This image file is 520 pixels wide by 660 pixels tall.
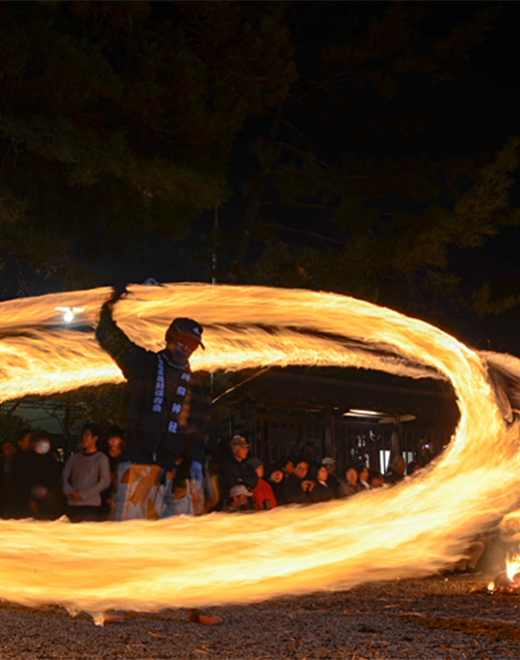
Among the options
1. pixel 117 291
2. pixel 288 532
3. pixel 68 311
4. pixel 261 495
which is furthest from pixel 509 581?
pixel 68 311

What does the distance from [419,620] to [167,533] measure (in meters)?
2.58

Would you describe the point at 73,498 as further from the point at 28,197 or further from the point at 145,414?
the point at 28,197

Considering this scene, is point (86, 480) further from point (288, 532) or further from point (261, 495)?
point (288, 532)

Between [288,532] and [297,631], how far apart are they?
1.55 meters

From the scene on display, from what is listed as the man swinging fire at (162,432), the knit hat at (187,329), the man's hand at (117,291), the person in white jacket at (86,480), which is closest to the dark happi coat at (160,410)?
the man swinging fire at (162,432)

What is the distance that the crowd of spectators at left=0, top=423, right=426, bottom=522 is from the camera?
638 cm

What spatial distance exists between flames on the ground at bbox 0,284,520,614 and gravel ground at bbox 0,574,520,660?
1.93ft

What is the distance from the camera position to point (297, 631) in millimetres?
5082

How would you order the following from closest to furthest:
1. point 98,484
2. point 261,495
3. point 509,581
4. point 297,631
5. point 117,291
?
point 297,631
point 117,291
point 98,484
point 509,581
point 261,495

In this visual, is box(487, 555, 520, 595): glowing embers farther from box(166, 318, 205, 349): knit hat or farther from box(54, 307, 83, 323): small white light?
box(54, 307, 83, 323): small white light

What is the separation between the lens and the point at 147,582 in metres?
3.66

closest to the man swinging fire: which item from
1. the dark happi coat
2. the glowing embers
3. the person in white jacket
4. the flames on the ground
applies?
the dark happi coat

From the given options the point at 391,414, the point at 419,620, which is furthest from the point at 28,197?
the point at 391,414

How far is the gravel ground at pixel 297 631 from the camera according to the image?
14.2 ft
